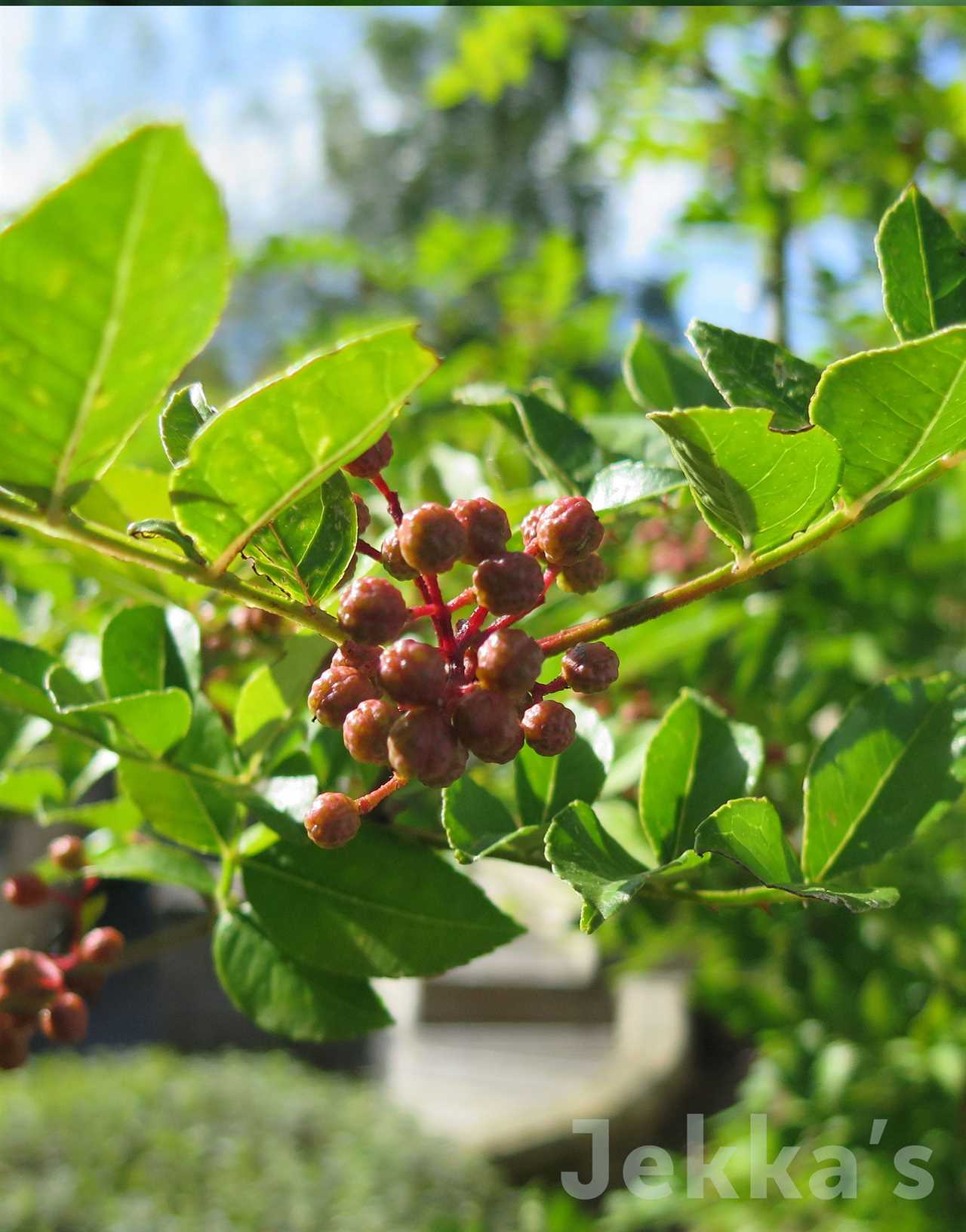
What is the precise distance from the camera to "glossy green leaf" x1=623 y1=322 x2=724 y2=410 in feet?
2.34

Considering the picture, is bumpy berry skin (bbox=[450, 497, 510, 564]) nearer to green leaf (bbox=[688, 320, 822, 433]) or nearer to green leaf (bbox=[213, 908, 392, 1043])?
green leaf (bbox=[688, 320, 822, 433])

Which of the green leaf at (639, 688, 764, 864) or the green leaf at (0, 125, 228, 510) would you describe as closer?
the green leaf at (0, 125, 228, 510)

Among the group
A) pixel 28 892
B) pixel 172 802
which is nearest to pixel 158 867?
pixel 172 802

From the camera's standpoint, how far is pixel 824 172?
200 cm

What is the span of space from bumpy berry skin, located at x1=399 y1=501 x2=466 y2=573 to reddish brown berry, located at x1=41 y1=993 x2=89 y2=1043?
47 cm

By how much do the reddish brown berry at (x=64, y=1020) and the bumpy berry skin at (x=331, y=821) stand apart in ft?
1.21

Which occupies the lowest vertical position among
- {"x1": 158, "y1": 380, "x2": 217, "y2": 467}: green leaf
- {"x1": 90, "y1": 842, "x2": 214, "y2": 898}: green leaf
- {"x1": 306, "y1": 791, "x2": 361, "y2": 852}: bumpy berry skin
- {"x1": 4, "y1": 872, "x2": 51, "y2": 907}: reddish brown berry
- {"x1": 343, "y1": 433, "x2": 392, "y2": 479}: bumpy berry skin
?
{"x1": 4, "y1": 872, "x2": 51, "y2": 907}: reddish brown berry

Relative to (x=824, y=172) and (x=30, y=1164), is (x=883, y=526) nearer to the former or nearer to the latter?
(x=824, y=172)

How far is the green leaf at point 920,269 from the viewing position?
440 millimetres

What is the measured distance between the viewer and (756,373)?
45 cm

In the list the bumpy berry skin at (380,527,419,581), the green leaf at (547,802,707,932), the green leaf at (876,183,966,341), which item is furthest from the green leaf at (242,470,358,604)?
the green leaf at (876,183,966,341)

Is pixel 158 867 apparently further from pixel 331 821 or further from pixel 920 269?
pixel 920 269

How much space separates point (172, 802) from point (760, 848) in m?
0.30

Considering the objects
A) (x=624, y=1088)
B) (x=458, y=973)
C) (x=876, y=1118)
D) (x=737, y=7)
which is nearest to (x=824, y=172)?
(x=737, y=7)
